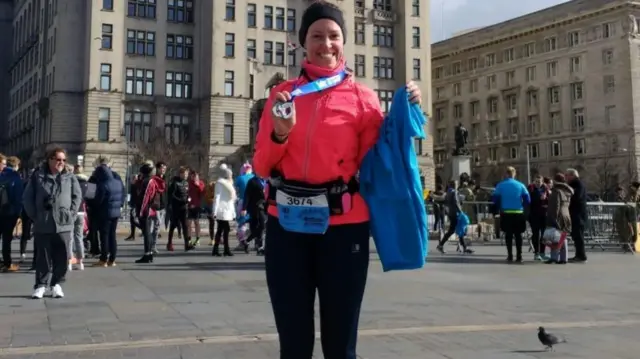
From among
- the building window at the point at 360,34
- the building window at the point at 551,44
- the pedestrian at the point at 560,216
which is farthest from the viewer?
the building window at the point at 551,44

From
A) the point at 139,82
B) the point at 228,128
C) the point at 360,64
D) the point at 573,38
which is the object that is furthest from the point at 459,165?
the point at 573,38

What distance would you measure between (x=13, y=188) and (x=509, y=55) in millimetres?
82242

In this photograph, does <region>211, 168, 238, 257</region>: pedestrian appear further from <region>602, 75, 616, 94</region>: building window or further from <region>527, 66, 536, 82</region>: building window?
<region>527, 66, 536, 82</region>: building window

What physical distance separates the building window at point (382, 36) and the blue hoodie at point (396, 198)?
223 ft

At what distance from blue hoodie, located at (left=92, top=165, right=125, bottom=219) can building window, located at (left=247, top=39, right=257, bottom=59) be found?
5142cm

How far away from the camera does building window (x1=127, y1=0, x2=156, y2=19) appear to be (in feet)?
198

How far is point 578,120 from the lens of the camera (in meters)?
79.4

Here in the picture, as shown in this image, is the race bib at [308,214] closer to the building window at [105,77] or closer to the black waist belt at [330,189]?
the black waist belt at [330,189]

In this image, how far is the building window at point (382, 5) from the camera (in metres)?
70.3

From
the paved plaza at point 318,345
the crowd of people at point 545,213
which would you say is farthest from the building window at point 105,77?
the paved plaza at point 318,345

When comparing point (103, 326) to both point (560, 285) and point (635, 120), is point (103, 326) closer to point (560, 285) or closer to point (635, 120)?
point (560, 285)

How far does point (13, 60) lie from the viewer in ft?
280

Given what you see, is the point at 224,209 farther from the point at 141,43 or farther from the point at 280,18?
the point at 280,18

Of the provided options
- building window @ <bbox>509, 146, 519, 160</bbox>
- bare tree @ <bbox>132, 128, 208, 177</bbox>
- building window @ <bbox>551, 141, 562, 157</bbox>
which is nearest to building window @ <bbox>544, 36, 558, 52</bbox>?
building window @ <bbox>551, 141, 562, 157</bbox>
